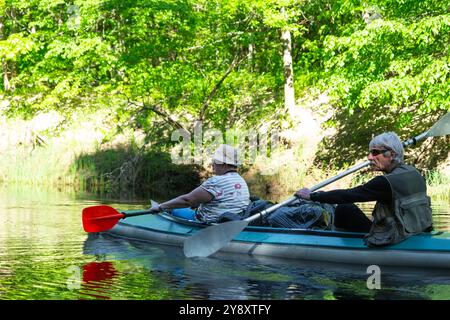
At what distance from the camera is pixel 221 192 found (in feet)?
27.5

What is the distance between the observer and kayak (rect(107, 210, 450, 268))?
7207mm

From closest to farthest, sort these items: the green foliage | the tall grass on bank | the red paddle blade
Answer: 1. the red paddle blade
2. the green foliage
3. the tall grass on bank

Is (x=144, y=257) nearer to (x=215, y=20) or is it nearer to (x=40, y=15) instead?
(x=215, y=20)

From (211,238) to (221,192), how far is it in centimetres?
59

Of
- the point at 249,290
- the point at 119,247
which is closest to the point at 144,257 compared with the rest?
the point at 119,247

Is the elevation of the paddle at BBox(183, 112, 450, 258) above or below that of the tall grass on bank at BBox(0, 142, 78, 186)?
below

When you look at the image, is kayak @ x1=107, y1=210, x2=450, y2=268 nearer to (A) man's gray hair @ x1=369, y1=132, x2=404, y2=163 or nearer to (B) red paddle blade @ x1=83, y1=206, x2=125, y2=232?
(B) red paddle blade @ x1=83, y1=206, x2=125, y2=232

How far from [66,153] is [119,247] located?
10774 mm

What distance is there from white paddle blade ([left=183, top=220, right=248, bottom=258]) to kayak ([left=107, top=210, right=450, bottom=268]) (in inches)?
10.5

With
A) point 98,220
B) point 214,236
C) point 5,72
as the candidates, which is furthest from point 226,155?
point 5,72

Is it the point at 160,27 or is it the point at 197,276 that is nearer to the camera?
the point at 197,276

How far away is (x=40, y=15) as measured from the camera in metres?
24.2

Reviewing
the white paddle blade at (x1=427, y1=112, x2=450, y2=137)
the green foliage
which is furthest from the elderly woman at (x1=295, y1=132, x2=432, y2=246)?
the green foliage

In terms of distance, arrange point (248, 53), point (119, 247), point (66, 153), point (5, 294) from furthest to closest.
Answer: point (248, 53), point (66, 153), point (119, 247), point (5, 294)
